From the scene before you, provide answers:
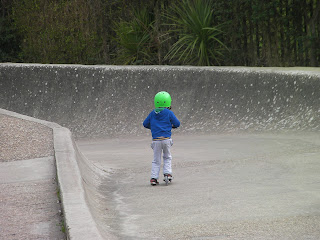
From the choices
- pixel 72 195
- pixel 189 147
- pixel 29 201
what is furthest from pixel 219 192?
pixel 189 147

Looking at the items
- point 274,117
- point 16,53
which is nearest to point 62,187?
point 274,117

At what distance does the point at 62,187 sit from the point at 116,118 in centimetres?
818

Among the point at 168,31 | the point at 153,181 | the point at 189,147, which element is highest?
the point at 168,31

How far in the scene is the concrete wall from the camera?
1205 centimetres

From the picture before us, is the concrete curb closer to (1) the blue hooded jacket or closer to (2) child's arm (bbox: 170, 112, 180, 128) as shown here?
(1) the blue hooded jacket

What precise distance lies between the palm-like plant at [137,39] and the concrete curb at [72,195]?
9.05m

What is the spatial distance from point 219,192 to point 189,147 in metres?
4.39

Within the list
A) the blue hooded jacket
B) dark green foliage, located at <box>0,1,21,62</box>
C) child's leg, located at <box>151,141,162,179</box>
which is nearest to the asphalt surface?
child's leg, located at <box>151,141,162,179</box>

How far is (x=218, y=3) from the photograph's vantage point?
1650 cm

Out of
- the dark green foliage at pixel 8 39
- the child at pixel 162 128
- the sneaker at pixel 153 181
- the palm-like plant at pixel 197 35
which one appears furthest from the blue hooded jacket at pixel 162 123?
the dark green foliage at pixel 8 39

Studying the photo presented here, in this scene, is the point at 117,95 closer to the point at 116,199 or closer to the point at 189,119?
the point at 189,119

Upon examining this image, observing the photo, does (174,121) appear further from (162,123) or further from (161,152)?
(161,152)

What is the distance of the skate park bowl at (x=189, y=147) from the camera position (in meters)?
4.91

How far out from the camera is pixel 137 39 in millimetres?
17234
